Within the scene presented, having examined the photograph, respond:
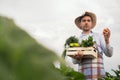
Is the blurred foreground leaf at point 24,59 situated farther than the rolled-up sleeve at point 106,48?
No

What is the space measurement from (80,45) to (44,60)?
8.78 metres

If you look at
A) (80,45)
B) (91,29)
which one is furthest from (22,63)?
(91,29)

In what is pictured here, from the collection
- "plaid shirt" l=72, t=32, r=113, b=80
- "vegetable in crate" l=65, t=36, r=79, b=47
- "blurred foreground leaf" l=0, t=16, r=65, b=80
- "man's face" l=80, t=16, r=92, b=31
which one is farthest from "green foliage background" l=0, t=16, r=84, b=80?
"man's face" l=80, t=16, r=92, b=31

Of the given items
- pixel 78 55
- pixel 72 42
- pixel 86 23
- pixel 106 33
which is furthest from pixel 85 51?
pixel 86 23

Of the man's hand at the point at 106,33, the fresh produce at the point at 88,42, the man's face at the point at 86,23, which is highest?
the man's face at the point at 86,23

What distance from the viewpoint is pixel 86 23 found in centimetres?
988

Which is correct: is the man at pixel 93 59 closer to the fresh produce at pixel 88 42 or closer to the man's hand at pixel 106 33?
the man's hand at pixel 106 33

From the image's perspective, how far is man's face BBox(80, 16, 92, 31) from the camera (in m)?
9.66

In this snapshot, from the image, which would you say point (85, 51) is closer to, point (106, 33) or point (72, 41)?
point (72, 41)

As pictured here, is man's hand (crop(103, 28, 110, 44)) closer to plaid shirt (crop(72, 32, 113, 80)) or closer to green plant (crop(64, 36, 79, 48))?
plaid shirt (crop(72, 32, 113, 80))

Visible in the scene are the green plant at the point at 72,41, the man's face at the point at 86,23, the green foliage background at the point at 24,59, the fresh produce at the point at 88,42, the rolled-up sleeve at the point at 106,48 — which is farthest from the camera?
the man's face at the point at 86,23

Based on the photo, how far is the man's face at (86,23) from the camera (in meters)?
9.66

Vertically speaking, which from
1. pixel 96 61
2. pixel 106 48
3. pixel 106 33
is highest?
pixel 106 33

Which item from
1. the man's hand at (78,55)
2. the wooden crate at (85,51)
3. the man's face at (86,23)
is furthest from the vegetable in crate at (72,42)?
the man's face at (86,23)
